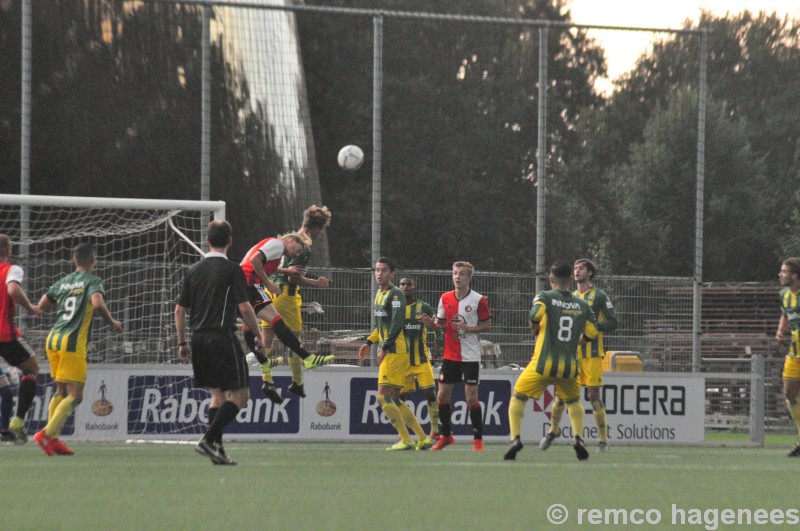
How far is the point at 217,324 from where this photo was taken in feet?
30.7

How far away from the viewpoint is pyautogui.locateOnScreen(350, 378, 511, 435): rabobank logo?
15336 mm

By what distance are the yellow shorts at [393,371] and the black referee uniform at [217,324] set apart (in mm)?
4029

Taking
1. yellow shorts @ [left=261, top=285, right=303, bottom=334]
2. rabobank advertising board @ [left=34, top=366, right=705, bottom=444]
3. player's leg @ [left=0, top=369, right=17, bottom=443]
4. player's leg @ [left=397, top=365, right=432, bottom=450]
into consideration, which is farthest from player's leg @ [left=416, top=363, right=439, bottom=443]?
player's leg @ [left=0, top=369, right=17, bottom=443]

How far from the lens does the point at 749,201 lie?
124ft

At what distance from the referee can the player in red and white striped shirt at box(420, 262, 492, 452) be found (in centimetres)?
432

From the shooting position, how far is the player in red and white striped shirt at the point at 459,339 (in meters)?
13.4

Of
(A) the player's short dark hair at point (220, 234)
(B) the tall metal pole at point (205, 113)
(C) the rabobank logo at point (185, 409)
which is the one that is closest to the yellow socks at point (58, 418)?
(A) the player's short dark hair at point (220, 234)

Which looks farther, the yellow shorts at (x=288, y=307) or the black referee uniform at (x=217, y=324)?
the yellow shorts at (x=288, y=307)

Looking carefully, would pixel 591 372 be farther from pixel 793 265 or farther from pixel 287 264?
pixel 287 264

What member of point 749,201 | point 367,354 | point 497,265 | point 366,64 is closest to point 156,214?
point 367,354

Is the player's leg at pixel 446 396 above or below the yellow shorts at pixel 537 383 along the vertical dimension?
below

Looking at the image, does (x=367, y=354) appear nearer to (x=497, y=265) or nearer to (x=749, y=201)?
(x=497, y=265)

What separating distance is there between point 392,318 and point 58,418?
3.90 meters

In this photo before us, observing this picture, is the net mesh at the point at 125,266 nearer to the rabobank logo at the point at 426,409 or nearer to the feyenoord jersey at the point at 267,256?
the rabobank logo at the point at 426,409
